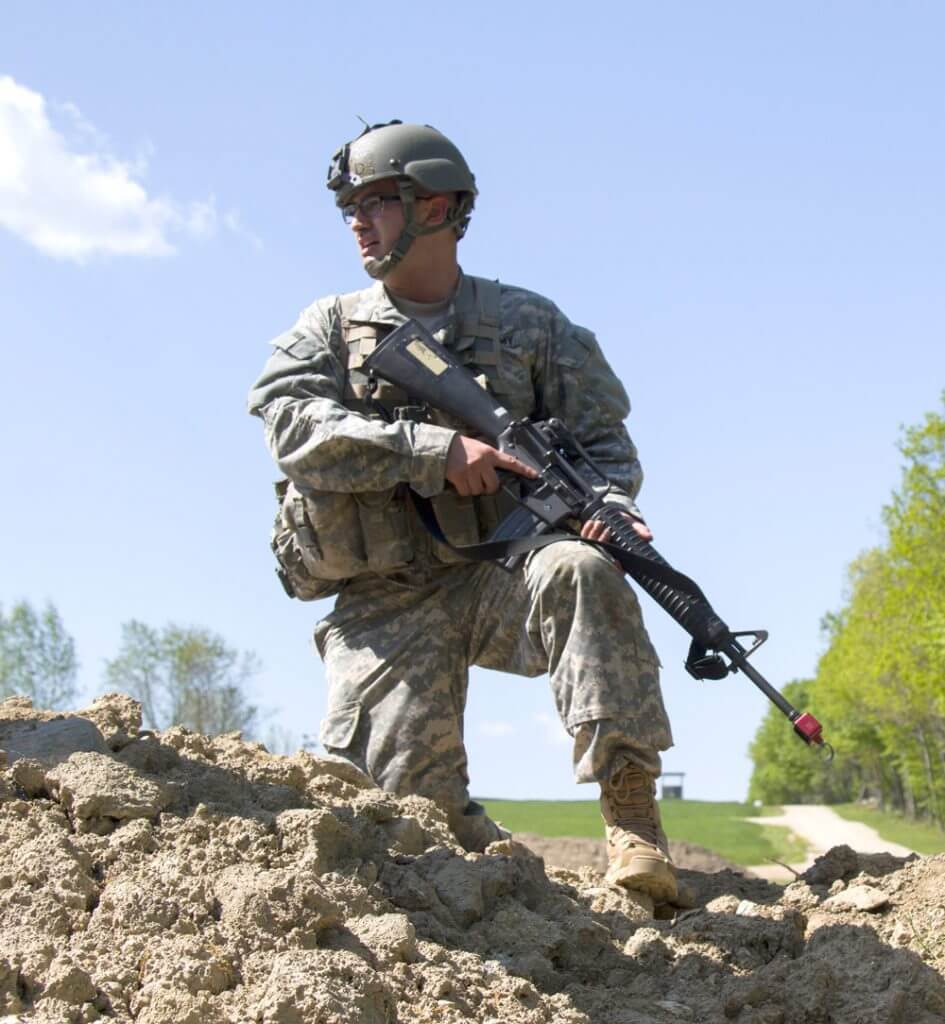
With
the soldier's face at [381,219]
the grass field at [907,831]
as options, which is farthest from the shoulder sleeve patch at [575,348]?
the grass field at [907,831]

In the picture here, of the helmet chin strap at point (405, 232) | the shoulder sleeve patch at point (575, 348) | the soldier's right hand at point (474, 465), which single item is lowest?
the soldier's right hand at point (474, 465)

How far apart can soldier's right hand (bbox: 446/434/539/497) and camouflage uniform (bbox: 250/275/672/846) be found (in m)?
0.04

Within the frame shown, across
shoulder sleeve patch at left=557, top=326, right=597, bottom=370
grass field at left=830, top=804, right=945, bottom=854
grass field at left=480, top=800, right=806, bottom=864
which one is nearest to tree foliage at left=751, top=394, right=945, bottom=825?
grass field at left=830, top=804, right=945, bottom=854

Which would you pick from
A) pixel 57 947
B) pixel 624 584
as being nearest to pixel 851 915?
pixel 624 584

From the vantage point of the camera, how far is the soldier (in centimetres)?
543

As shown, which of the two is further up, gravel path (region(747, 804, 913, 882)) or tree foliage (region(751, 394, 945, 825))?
tree foliage (region(751, 394, 945, 825))

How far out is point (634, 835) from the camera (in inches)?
199

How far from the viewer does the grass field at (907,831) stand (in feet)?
92.7

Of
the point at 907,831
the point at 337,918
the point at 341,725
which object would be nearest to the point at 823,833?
the point at 907,831

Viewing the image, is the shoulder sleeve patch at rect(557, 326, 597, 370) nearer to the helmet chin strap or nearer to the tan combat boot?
the helmet chin strap

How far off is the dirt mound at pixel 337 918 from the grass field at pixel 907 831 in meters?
16.4

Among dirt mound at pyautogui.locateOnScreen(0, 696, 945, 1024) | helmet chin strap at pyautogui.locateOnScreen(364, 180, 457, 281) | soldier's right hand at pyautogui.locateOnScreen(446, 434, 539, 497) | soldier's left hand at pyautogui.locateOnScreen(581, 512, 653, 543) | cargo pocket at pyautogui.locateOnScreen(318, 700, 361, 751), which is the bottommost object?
dirt mound at pyautogui.locateOnScreen(0, 696, 945, 1024)

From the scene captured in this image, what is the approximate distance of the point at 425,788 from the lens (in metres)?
5.70

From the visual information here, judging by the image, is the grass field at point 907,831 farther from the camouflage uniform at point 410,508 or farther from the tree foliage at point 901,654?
the camouflage uniform at point 410,508
